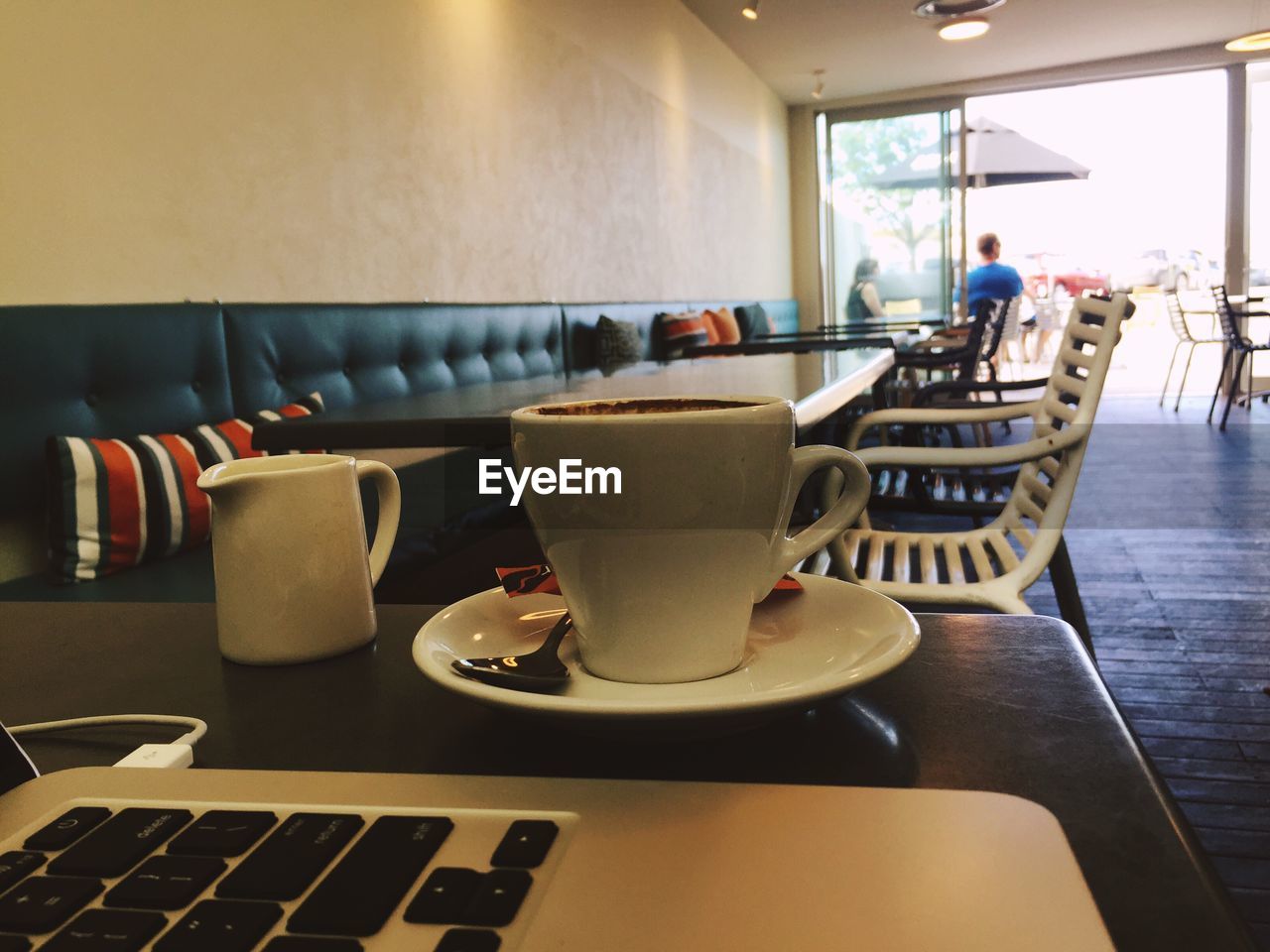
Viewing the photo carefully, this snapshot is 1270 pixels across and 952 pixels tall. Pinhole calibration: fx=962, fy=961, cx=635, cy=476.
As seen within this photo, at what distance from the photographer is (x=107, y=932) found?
26 centimetres

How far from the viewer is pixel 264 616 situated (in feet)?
1.75

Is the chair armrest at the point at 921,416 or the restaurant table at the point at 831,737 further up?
the restaurant table at the point at 831,737

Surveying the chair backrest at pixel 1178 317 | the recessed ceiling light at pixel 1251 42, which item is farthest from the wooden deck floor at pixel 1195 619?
the recessed ceiling light at pixel 1251 42

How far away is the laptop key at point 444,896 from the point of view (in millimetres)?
256

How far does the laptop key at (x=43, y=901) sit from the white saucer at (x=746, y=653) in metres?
0.14

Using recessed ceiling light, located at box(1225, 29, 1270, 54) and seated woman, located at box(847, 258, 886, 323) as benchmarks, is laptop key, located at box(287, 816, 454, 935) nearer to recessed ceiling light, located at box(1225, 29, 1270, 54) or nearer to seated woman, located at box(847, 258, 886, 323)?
recessed ceiling light, located at box(1225, 29, 1270, 54)

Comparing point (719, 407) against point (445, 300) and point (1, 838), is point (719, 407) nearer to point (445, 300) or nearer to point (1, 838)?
point (1, 838)

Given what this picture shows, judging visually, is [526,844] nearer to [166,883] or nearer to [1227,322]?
[166,883]

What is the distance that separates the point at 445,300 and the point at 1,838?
132 inches

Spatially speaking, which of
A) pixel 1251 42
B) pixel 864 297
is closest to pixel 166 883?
pixel 1251 42

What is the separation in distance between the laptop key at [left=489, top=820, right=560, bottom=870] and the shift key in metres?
0.05

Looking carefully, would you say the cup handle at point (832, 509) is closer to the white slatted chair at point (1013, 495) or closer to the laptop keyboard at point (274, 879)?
the laptop keyboard at point (274, 879)

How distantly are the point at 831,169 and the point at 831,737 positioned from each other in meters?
9.71

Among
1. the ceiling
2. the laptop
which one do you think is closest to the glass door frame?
the ceiling
